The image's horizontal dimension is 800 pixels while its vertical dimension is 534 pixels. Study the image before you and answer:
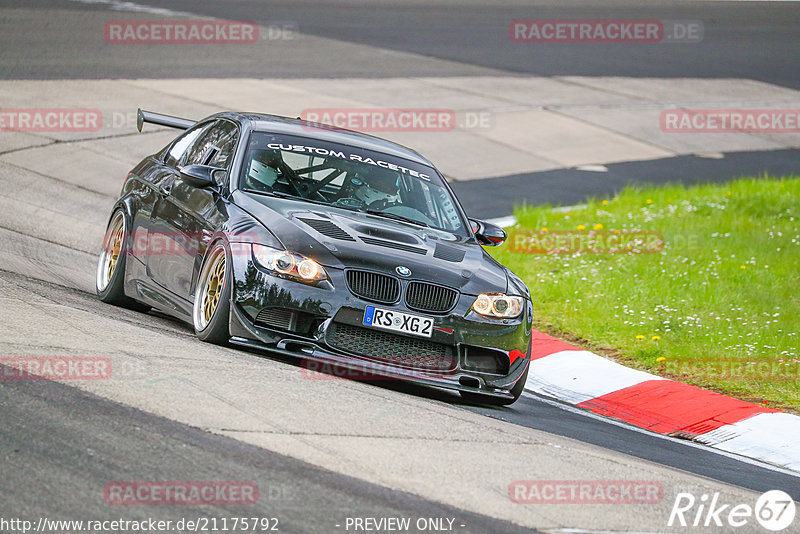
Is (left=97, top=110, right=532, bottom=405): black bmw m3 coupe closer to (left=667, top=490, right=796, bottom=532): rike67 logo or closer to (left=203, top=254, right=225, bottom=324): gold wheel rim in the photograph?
(left=203, top=254, right=225, bottom=324): gold wheel rim

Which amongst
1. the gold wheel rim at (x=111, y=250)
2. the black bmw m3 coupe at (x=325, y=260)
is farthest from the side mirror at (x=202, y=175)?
the gold wheel rim at (x=111, y=250)

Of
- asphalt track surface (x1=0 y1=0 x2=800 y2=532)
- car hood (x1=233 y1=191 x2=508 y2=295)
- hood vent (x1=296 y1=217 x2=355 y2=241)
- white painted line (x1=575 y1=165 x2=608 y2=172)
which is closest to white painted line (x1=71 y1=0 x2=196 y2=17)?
white painted line (x1=575 y1=165 x2=608 y2=172)

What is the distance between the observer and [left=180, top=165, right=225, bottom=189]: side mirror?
8.07 m

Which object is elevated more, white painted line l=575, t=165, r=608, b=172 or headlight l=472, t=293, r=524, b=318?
white painted line l=575, t=165, r=608, b=172

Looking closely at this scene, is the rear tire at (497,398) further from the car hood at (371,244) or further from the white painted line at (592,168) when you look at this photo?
the white painted line at (592,168)

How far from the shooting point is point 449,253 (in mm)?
7859

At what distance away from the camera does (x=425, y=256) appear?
298 inches

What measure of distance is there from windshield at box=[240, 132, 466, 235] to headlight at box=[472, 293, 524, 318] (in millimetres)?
1066

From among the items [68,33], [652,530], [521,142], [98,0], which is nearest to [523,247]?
[521,142]

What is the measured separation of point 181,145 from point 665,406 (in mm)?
4250

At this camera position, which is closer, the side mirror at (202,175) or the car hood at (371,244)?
the car hood at (371,244)

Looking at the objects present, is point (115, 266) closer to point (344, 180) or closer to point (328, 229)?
point (344, 180)

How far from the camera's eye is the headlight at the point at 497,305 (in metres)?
7.47

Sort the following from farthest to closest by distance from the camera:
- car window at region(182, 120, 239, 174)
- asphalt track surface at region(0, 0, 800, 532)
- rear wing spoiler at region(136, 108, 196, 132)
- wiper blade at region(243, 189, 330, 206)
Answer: rear wing spoiler at region(136, 108, 196, 132) < car window at region(182, 120, 239, 174) < wiper blade at region(243, 189, 330, 206) < asphalt track surface at region(0, 0, 800, 532)
